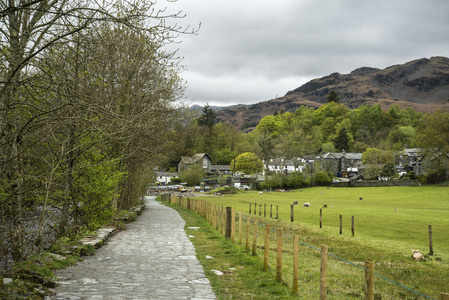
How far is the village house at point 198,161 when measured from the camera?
416 ft

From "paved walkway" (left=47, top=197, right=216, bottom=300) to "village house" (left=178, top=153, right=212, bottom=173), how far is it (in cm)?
11118

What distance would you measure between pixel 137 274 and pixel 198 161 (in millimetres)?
117448

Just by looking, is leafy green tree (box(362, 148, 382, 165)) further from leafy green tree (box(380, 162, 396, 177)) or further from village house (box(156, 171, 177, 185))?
village house (box(156, 171, 177, 185))

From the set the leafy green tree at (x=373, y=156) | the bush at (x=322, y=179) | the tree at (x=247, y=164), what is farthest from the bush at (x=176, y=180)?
the leafy green tree at (x=373, y=156)

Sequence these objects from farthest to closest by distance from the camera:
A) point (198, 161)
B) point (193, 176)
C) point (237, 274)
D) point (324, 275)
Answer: point (198, 161), point (193, 176), point (237, 274), point (324, 275)

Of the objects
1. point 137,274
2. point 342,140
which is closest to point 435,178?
point 137,274

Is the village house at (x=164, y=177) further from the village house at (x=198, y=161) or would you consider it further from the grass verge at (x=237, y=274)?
the grass verge at (x=237, y=274)

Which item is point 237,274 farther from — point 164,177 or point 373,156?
point 164,177

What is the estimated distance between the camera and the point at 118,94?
19047 millimetres

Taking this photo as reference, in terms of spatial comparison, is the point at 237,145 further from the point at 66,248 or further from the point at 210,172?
the point at 66,248

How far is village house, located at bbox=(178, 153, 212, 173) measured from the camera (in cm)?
12675

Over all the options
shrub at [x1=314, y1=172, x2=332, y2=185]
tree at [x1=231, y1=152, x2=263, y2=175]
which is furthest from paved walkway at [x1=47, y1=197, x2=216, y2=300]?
tree at [x1=231, y1=152, x2=263, y2=175]

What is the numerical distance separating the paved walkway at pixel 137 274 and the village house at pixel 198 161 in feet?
365

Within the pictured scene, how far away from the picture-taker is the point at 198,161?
12700 centimetres
